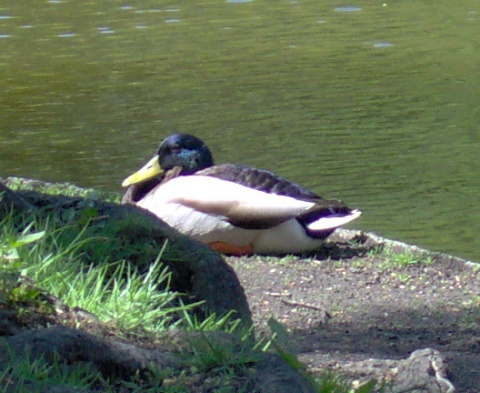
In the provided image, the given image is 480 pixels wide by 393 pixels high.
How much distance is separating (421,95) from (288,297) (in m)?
Result: 6.72

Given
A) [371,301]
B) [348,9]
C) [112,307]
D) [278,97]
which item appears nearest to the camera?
[112,307]

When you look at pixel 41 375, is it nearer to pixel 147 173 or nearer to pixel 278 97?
pixel 147 173

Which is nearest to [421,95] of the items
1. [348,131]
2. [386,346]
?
[348,131]

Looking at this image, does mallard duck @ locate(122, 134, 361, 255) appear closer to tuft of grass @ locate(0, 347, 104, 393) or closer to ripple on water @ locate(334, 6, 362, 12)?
tuft of grass @ locate(0, 347, 104, 393)

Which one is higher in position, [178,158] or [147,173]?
[178,158]

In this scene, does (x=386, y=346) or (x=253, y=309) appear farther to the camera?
(x=253, y=309)

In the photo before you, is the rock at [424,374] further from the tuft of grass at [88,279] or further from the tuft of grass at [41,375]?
the tuft of grass at [41,375]

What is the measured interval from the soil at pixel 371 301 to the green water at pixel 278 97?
85 cm

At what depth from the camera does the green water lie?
943 centimetres

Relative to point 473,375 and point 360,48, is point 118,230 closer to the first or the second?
point 473,375

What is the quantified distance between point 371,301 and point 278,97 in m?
6.44

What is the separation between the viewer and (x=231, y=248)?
25.1 ft

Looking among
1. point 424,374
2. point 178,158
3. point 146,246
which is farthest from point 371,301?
point 178,158

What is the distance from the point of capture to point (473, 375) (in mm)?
4250
